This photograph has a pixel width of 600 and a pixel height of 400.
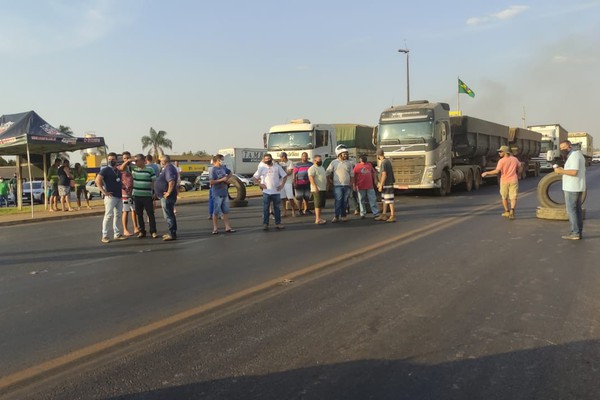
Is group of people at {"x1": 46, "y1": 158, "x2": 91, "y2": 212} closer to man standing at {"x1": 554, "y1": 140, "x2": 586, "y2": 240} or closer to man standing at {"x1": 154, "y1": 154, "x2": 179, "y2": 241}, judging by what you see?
man standing at {"x1": 154, "y1": 154, "x2": 179, "y2": 241}

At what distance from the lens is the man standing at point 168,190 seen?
938 cm

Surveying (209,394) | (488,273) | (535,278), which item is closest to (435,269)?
(488,273)

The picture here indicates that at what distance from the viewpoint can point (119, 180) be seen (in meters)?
9.64

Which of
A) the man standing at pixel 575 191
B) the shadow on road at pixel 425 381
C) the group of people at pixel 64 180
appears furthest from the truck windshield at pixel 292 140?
the shadow on road at pixel 425 381

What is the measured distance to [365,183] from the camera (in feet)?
38.7

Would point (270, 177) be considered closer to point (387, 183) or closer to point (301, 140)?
point (387, 183)

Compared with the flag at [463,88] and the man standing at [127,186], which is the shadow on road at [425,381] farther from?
the flag at [463,88]

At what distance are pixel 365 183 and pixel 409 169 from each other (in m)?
6.08

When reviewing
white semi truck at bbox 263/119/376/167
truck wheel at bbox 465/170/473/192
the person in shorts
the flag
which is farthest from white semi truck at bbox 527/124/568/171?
the person in shorts

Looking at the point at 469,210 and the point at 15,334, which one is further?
the point at 469,210

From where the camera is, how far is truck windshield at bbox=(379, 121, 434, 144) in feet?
57.2

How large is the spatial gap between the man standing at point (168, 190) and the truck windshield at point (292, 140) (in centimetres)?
915

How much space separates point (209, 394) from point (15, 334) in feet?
7.39

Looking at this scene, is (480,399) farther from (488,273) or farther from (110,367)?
(488,273)
